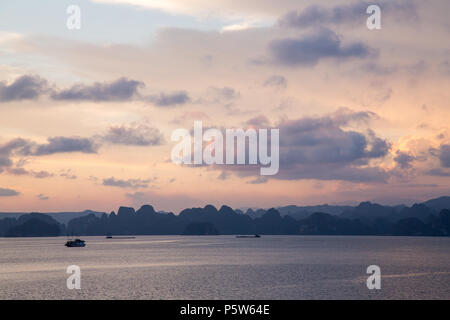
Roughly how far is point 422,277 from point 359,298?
49.9 meters

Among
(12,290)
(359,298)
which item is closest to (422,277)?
(359,298)

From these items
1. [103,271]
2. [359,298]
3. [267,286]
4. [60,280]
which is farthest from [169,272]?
[359,298]

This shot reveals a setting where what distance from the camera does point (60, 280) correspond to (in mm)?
131750
